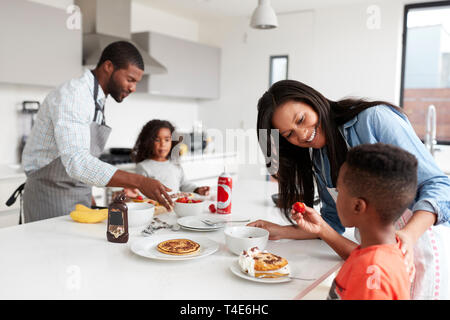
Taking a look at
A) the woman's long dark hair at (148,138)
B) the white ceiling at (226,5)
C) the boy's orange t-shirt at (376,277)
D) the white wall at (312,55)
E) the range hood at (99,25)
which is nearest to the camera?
the boy's orange t-shirt at (376,277)

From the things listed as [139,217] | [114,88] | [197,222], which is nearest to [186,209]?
[197,222]

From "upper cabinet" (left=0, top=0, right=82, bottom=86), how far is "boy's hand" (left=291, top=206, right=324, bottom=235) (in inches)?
104

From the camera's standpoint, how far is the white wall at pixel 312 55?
4.08 metres

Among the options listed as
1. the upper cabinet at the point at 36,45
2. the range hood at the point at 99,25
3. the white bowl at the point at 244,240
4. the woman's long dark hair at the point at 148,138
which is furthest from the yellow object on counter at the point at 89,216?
the range hood at the point at 99,25

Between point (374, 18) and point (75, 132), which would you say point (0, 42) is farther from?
point (374, 18)

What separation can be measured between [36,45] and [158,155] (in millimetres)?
1332

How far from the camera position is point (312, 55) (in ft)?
14.7

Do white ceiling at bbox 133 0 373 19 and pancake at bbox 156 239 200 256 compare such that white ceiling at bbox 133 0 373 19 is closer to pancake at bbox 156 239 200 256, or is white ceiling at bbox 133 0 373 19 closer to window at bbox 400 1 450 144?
window at bbox 400 1 450 144

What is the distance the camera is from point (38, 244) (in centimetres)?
124

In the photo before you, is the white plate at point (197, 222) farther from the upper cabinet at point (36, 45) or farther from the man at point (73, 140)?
the upper cabinet at point (36, 45)

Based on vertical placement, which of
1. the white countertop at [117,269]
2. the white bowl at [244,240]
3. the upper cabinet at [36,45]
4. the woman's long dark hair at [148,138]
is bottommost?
the white countertop at [117,269]

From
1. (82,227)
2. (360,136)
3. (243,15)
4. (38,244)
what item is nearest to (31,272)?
(38,244)

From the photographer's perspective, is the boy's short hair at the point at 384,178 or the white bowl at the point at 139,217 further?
the white bowl at the point at 139,217
